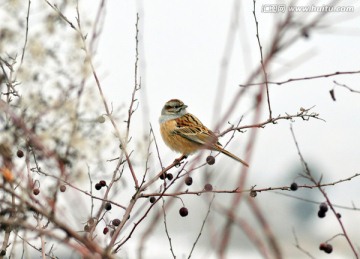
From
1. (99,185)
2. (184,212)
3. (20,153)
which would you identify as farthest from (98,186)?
(20,153)

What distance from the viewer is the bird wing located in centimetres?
623

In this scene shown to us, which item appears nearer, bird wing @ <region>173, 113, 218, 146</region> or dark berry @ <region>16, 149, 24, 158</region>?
dark berry @ <region>16, 149, 24, 158</region>

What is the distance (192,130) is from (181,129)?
12cm

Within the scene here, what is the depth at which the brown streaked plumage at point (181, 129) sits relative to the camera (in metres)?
6.25

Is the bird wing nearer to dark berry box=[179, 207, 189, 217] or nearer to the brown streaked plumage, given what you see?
the brown streaked plumage

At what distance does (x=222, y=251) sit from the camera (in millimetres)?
1135

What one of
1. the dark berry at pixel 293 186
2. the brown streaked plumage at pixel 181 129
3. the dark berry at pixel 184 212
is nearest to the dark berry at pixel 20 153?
the dark berry at pixel 184 212

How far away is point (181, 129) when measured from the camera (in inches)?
252

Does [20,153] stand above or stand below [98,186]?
above

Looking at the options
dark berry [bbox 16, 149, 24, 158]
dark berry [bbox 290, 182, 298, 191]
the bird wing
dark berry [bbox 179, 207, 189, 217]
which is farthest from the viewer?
the bird wing

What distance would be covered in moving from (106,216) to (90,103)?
6064 millimetres

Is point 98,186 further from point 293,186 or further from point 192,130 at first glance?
point 192,130

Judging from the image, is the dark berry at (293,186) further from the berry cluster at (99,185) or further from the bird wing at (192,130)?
the bird wing at (192,130)

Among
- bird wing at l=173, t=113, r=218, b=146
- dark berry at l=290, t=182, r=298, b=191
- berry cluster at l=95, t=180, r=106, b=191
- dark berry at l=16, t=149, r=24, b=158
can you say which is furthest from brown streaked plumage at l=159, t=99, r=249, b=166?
dark berry at l=290, t=182, r=298, b=191
